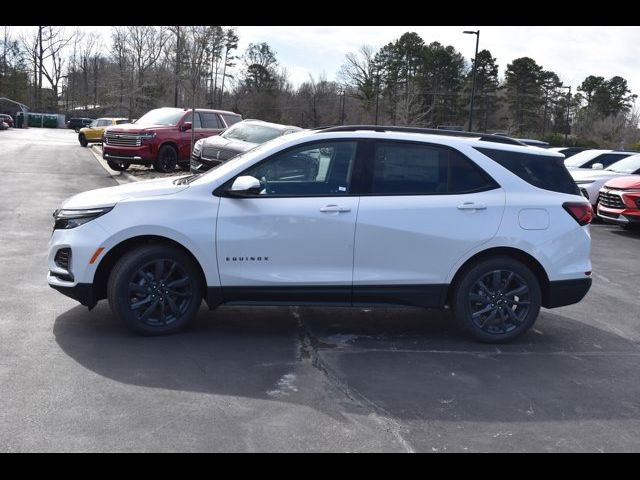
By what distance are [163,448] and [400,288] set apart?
106 inches

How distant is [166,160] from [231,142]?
3093 millimetres

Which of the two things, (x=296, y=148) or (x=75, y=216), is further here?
(x=296, y=148)

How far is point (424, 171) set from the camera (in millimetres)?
6176

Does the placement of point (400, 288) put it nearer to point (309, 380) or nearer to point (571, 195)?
point (309, 380)

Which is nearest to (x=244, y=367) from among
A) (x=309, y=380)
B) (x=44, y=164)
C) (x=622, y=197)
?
(x=309, y=380)

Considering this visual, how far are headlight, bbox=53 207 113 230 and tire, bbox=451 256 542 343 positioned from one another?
10.0ft

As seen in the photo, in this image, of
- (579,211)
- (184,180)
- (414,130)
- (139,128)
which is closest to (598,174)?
(579,211)

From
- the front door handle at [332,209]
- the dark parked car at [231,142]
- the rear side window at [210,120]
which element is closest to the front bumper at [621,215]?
the dark parked car at [231,142]

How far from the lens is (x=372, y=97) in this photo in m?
69.2

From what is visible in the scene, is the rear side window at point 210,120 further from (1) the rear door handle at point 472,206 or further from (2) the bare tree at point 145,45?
(2) the bare tree at point 145,45

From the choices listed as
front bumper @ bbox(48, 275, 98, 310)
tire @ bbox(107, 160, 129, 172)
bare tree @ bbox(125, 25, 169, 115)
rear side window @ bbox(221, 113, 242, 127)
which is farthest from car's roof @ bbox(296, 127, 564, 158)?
bare tree @ bbox(125, 25, 169, 115)

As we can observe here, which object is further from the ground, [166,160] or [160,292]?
[166,160]

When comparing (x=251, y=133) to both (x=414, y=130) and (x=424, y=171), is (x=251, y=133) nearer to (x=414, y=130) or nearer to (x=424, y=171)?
(x=414, y=130)

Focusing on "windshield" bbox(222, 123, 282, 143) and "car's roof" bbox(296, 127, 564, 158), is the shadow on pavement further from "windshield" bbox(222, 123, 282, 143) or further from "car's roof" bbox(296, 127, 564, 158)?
"windshield" bbox(222, 123, 282, 143)
